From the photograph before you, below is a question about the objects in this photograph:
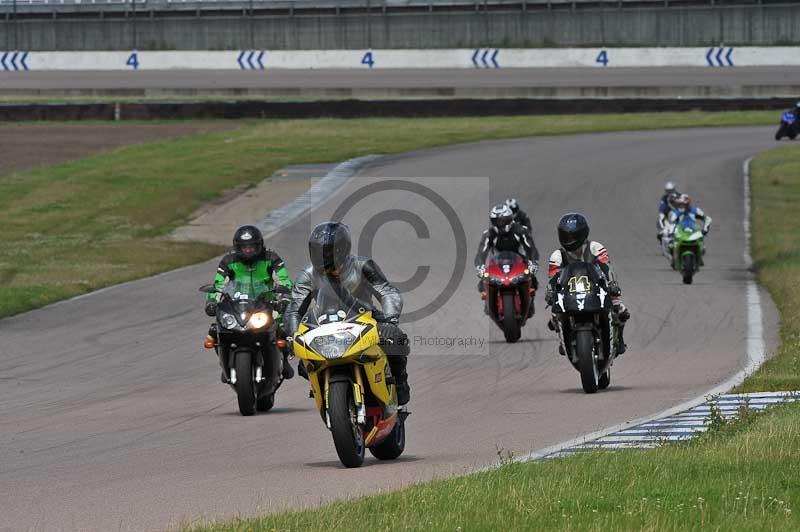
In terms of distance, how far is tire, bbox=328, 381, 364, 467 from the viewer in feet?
31.2

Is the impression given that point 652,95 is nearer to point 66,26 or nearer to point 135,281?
point 66,26

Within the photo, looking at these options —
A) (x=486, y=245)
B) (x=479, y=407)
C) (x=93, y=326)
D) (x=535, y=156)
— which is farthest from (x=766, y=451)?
(x=535, y=156)

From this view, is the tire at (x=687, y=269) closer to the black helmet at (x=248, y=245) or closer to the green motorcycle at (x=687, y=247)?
the green motorcycle at (x=687, y=247)

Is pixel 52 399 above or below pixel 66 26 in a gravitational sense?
below

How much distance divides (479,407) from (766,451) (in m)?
4.48

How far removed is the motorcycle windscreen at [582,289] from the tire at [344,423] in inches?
179

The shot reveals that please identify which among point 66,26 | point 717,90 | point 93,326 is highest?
point 66,26

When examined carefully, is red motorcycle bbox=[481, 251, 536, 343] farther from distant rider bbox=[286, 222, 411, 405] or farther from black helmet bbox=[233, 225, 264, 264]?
distant rider bbox=[286, 222, 411, 405]

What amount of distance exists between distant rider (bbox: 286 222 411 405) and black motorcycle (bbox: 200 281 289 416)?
2.93 meters

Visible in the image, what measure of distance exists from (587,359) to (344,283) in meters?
4.45

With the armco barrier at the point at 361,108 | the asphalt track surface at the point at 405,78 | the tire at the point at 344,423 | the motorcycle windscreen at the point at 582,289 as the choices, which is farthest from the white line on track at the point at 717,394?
the asphalt track surface at the point at 405,78

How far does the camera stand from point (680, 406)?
41.3 feet

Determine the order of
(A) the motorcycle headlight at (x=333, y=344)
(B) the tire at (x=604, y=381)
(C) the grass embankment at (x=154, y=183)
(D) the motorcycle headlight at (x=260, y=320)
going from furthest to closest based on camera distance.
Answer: (C) the grass embankment at (x=154, y=183)
(B) the tire at (x=604, y=381)
(D) the motorcycle headlight at (x=260, y=320)
(A) the motorcycle headlight at (x=333, y=344)

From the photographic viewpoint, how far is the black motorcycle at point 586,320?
547 inches
